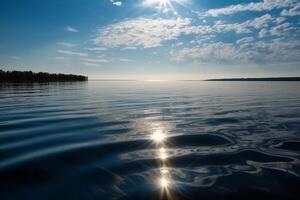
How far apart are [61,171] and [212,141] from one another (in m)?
5.43

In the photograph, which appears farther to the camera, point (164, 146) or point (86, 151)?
point (164, 146)

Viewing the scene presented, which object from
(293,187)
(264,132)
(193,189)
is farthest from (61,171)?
(264,132)

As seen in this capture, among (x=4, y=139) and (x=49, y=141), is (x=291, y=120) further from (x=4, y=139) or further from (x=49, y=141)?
(x=4, y=139)

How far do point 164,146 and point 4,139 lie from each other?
5947 mm

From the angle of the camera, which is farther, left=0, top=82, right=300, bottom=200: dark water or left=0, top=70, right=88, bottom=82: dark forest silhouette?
left=0, top=70, right=88, bottom=82: dark forest silhouette

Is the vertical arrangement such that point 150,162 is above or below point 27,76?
below

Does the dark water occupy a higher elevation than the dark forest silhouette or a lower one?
lower

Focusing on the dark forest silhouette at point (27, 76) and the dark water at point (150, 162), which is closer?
the dark water at point (150, 162)

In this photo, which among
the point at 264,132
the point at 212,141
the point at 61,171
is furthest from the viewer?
the point at 264,132

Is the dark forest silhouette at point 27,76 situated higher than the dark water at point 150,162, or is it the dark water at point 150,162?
the dark forest silhouette at point 27,76

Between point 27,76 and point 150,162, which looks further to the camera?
point 27,76

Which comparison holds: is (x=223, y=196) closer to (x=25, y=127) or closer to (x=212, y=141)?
(x=212, y=141)

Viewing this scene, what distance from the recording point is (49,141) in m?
9.23

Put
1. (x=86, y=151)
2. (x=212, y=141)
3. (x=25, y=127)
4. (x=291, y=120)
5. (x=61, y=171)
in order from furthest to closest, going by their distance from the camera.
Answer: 1. (x=291, y=120)
2. (x=25, y=127)
3. (x=212, y=141)
4. (x=86, y=151)
5. (x=61, y=171)
